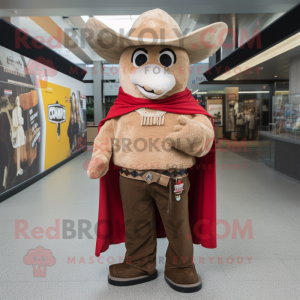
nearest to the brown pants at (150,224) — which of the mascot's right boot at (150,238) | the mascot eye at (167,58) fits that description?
the mascot's right boot at (150,238)

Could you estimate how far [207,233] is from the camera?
2.09 metres

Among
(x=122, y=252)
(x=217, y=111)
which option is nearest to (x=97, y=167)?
(x=122, y=252)

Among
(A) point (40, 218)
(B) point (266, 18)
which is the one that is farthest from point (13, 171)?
(B) point (266, 18)

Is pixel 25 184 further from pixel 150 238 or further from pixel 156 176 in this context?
pixel 156 176

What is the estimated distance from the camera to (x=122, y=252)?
8.22 ft

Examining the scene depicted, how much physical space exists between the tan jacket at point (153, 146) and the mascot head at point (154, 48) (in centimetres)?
19

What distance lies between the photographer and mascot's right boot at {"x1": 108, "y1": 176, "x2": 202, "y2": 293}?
189 cm

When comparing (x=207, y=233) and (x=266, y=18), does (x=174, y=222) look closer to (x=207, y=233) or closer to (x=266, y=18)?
(x=207, y=233)

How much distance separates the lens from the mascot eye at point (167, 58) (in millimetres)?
1815

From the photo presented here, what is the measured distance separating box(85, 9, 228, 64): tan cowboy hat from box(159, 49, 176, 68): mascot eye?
0.17 ft

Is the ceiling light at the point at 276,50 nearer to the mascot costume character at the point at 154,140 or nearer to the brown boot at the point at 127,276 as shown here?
the mascot costume character at the point at 154,140

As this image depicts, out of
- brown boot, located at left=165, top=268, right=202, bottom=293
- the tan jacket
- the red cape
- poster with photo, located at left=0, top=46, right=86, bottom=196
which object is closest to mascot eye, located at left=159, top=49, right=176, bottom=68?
the red cape

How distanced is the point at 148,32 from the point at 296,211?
9.38 feet

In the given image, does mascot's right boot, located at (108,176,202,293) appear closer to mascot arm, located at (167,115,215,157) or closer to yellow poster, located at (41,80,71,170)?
mascot arm, located at (167,115,215,157)
